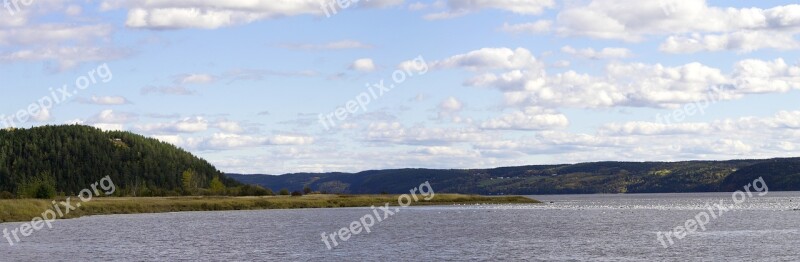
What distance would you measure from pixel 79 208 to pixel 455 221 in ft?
227

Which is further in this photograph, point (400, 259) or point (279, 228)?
point (279, 228)

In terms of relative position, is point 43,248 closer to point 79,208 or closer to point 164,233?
point 164,233

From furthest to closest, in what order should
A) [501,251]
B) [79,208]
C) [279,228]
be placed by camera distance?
[79,208] < [279,228] < [501,251]

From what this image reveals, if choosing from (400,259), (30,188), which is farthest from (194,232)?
(30,188)

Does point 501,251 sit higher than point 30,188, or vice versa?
point 30,188

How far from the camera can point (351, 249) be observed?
9112cm

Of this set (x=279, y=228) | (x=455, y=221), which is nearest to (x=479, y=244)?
(x=279, y=228)

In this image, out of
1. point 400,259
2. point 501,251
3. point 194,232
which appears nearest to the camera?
point 400,259
